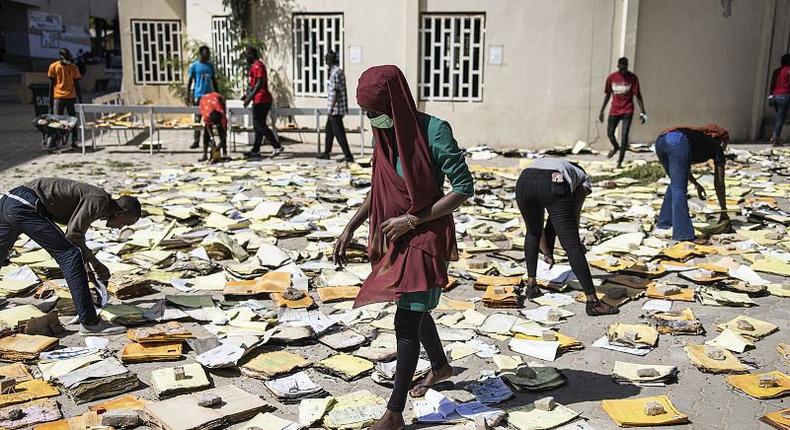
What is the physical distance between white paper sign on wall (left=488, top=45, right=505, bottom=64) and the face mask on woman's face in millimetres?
11144

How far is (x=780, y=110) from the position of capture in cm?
1450

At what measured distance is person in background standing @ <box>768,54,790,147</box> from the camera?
14.4m

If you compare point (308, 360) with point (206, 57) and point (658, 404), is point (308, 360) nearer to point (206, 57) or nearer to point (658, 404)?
point (658, 404)

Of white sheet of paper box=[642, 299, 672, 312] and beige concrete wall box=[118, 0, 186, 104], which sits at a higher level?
beige concrete wall box=[118, 0, 186, 104]

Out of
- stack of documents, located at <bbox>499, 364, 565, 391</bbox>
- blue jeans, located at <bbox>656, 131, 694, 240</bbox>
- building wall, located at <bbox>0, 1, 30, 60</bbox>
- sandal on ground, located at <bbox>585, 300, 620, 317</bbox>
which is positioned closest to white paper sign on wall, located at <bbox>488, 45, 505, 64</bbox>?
blue jeans, located at <bbox>656, 131, 694, 240</bbox>

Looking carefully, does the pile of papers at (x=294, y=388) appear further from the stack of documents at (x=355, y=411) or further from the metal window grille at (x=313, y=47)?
the metal window grille at (x=313, y=47)

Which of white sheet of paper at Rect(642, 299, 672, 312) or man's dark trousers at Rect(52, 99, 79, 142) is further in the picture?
man's dark trousers at Rect(52, 99, 79, 142)

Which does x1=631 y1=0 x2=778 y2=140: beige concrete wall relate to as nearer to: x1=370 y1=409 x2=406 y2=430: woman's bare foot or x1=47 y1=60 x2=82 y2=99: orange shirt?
x1=47 y1=60 x2=82 y2=99: orange shirt

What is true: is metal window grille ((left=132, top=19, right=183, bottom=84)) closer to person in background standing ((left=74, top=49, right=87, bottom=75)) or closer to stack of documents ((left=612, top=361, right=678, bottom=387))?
person in background standing ((left=74, top=49, right=87, bottom=75))

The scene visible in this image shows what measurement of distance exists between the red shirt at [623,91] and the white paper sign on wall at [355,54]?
4.79 meters

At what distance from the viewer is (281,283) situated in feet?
21.1

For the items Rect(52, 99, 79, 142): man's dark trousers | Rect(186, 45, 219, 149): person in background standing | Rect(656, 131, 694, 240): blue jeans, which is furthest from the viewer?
Rect(52, 99, 79, 142): man's dark trousers

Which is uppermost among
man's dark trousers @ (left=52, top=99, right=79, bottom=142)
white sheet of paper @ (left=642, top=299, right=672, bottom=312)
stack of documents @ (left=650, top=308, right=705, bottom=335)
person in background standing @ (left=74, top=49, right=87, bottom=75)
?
person in background standing @ (left=74, top=49, right=87, bottom=75)

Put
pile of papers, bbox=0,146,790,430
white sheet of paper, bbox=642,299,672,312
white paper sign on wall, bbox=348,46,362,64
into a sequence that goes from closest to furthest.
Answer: pile of papers, bbox=0,146,790,430
white sheet of paper, bbox=642,299,672,312
white paper sign on wall, bbox=348,46,362,64
